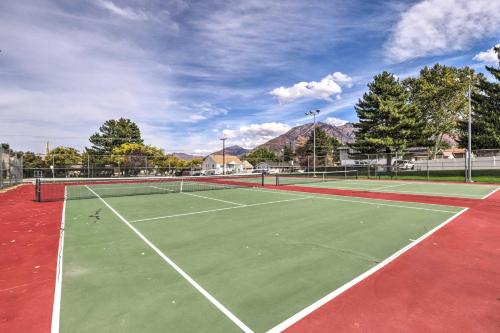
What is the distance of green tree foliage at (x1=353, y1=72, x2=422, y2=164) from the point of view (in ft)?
126

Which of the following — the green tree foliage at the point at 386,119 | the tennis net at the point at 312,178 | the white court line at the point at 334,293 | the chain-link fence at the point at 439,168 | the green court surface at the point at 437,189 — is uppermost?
the green tree foliage at the point at 386,119

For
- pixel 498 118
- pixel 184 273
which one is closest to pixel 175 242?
pixel 184 273

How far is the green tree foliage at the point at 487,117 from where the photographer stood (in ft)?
99.6

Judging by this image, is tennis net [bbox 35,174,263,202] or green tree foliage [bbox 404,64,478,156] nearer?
tennis net [bbox 35,174,263,202]

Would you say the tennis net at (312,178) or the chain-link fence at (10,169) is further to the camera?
the tennis net at (312,178)

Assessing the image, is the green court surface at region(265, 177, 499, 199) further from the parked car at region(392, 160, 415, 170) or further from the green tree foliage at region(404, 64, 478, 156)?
the green tree foliage at region(404, 64, 478, 156)

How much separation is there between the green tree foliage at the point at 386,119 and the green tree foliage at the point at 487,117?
6517mm

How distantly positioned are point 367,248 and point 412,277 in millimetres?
1520

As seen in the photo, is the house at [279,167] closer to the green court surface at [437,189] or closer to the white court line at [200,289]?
the green court surface at [437,189]

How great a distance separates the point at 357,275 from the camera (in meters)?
4.67

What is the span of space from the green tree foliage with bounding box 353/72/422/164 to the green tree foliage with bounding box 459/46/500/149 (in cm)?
652

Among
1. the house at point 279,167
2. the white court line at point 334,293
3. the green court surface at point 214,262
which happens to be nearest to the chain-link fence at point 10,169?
the green court surface at point 214,262

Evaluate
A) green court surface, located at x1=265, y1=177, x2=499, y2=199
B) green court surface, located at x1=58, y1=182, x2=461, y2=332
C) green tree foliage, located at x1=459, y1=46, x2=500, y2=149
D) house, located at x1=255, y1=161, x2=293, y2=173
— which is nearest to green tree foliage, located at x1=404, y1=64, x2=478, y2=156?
green tree foliage, located at x1=459, y1=46, x2=500, y2=149

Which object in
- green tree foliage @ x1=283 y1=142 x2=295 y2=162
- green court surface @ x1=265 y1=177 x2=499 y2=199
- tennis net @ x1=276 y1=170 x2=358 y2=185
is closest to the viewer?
green court surface @ x1=265 y1=177 x2=499 y2=199
